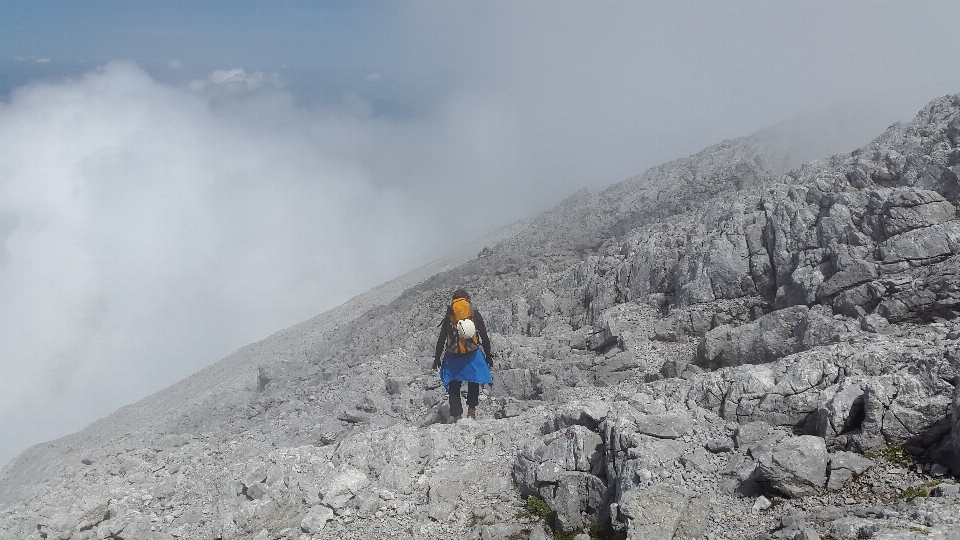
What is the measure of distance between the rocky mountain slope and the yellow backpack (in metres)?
1.57

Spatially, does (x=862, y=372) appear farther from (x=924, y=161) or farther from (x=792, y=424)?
(x=924, y=161)

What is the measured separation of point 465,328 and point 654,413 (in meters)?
3.96

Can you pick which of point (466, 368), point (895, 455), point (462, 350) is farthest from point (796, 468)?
point (466, 368)

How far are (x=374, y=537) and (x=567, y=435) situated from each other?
11.0 feet

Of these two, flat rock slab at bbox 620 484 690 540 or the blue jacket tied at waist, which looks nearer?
flat rock slab at bbox 620 484 690 540

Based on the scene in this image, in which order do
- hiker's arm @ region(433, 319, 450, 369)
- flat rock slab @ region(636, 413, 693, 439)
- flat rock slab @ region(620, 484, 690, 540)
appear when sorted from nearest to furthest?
flat rock slab @ region(620, 484, 690, 540)
flat rock slab @ region(636, 413, 693, 439)
hiker's arm @ region(433, 319, 450, 369)

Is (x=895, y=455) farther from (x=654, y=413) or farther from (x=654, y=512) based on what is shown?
(x=654, y=413)

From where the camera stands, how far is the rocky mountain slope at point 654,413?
7.63 metres

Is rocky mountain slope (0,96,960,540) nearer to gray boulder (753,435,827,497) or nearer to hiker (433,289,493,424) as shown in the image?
gray boulder (753,435,827,497)

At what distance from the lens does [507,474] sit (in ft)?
33.0

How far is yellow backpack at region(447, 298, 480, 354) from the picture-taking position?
12266mm

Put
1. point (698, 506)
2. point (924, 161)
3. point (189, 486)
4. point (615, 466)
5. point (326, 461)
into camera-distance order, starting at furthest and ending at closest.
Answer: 1. point (924, 161)
2. point (189, 486)
3. point (326, 461)
4. point (615, 466)
5. point (698, 506)

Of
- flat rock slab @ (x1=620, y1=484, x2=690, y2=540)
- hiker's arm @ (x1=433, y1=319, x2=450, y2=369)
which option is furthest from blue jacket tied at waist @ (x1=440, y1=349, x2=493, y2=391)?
flat rock slab @ (x1=620, y1=484, x2=690, y2=540)

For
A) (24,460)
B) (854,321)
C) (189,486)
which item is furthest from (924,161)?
(24,460)
